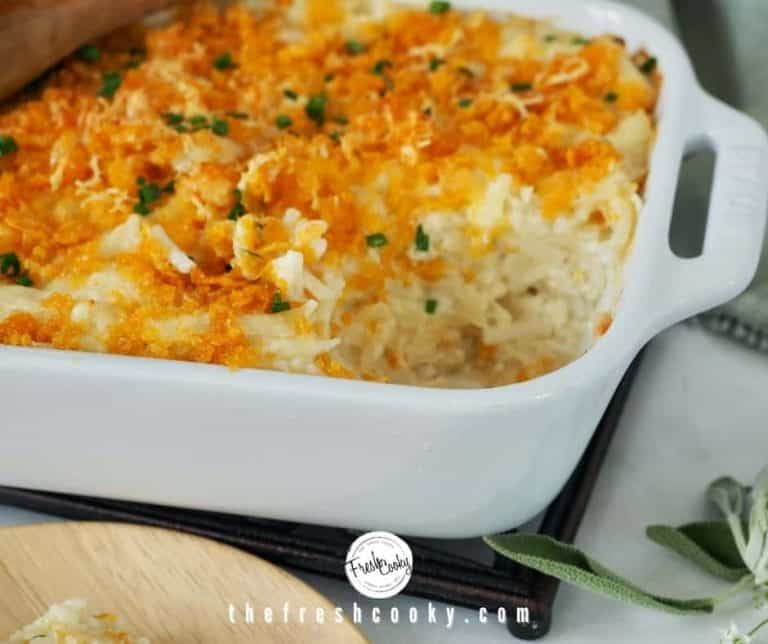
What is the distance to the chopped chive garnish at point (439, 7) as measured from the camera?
206 cm

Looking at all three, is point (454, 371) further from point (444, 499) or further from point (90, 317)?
point (90, 317)

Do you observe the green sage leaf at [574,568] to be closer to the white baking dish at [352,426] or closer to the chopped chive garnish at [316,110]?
the white baking dish at [352,426]

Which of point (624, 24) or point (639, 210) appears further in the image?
point (624, 24)

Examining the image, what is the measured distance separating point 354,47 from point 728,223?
0.75m

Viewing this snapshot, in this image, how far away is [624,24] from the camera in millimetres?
2033

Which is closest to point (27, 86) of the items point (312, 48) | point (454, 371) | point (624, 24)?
point (312, 48)

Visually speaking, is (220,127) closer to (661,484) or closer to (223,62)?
(223,62)

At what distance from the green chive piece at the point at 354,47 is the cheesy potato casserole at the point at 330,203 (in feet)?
0.13

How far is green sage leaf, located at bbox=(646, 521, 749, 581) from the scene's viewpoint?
1632 mm

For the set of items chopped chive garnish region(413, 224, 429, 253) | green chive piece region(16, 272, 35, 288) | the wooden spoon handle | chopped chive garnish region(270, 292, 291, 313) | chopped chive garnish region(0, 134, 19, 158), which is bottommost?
chopped chive garnish region(413, 224, 429, 253)

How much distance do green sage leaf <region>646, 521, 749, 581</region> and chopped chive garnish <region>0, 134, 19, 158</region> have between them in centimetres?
108

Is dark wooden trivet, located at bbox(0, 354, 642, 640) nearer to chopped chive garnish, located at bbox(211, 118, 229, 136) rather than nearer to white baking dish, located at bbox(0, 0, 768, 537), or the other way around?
white baking dish, located at bbox(0, 0, 768, 537)

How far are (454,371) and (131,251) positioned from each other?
1.68ft

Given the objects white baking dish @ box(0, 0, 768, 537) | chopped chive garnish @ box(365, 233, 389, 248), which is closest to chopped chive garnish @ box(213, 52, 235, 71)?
chopped chive garnish @ box(365, 233, 389, 248)
